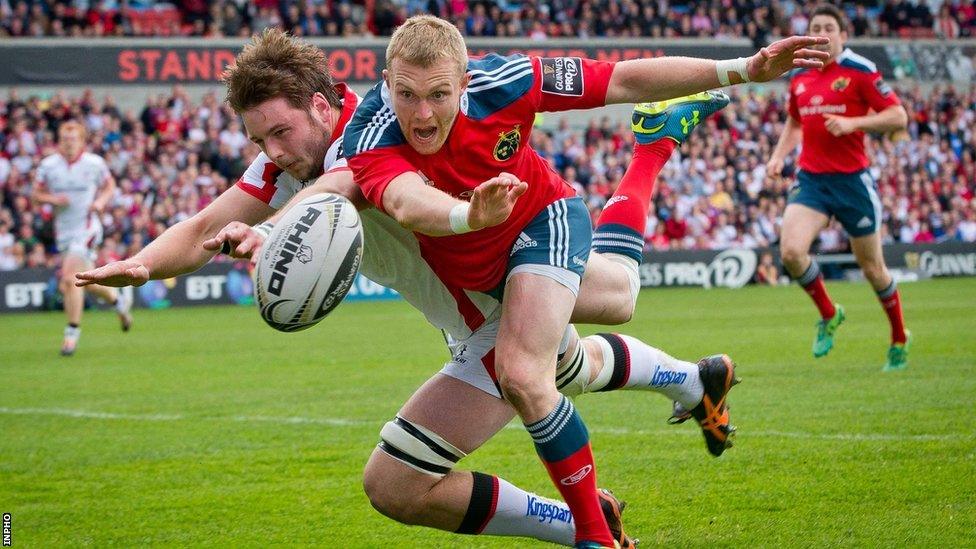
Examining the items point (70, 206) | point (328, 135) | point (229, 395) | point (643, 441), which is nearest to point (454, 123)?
point (328, 135)

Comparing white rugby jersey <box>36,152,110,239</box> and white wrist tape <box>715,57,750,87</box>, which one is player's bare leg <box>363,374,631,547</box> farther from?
white rugby jersey <box>36,152,110,239</box>

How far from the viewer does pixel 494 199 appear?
4.27 meters

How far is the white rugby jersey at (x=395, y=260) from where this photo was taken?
17.1 feet

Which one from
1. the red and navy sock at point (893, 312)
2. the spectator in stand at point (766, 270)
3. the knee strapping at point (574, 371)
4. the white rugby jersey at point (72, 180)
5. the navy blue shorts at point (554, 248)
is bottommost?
the spectator in stand at point (766, 270)

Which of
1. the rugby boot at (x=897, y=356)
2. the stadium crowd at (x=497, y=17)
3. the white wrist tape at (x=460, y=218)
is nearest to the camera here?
the white wrist tape at (x=460, y=218)

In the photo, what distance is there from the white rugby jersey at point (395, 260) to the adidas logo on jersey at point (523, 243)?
32 centimetres

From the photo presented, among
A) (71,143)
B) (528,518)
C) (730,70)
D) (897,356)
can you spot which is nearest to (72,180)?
(71,143)

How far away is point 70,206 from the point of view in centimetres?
1592

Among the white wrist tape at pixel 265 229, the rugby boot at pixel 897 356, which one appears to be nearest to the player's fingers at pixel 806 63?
the white wrist tape at pixel 265 229

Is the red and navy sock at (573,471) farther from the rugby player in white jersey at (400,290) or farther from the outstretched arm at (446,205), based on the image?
the outstretched arm at (446,205)

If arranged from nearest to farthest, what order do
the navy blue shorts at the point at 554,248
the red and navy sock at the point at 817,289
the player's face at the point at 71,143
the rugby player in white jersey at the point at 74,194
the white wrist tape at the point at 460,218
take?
the white wrist tape at the point at 460,218, the navy blue shorts at the point at 554,248, the red and navy sock at the point at 817,289, the rugby player in white jersey at the point at 74,194, the player's face at the point at 71,143

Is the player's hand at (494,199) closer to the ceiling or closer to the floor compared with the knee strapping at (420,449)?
closer to the ceiling

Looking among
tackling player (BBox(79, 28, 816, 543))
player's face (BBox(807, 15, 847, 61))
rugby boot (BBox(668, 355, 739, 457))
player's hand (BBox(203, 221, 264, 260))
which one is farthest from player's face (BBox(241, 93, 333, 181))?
player's face (BBox(807, 15, 847, 61))

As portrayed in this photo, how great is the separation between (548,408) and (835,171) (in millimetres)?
7733
